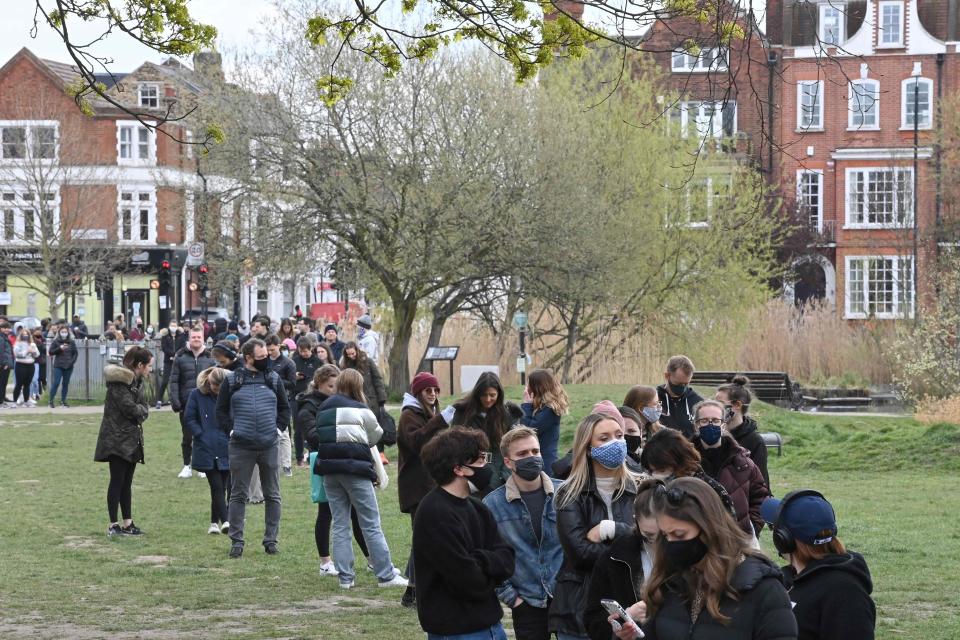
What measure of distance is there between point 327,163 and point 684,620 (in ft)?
96.3

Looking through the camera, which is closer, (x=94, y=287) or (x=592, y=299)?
(x=592, y=299)

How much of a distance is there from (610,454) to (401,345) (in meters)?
28.4

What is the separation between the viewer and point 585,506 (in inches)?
258

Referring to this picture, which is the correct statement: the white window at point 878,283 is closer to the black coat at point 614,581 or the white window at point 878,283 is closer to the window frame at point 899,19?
the window frame at point 899,19

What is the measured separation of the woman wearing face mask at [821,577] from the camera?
16.0ft

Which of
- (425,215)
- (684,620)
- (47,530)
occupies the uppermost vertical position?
(425,215)

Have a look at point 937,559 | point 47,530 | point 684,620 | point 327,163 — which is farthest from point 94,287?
point 684,620

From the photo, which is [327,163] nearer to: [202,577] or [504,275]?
[504,275]

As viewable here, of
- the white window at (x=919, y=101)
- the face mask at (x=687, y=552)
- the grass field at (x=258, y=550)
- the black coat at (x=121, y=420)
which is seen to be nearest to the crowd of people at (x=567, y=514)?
the face mask at (x=687, y=552)

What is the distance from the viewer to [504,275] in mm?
34281

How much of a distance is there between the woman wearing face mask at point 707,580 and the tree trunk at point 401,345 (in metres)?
29.6

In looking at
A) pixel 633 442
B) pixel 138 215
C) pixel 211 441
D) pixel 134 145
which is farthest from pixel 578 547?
pixel 134 145

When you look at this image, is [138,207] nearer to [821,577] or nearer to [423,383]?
[423,383]

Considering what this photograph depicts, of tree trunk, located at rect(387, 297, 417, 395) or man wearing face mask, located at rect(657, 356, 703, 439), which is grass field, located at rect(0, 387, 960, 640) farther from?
tree trunk, located at rect(387, 297, 417, 395)
